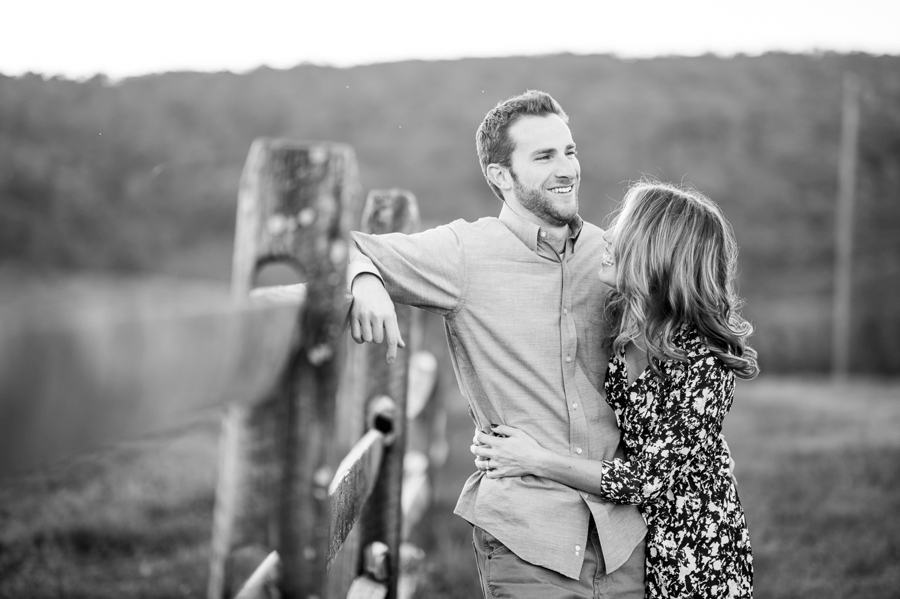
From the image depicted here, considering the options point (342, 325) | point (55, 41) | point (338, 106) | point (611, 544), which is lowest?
point (611, 544)

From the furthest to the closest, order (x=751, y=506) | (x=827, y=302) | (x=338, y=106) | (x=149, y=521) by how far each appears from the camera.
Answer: (x=338, y=106) < (x=827, y=302) < (x=751, y=506) < (x=149, y=521)

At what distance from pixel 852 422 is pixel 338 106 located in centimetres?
1611

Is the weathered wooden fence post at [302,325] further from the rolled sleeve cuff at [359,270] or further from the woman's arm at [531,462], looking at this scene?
the woman's arm at [531,462]

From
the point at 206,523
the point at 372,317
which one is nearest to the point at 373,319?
the point at 372,317

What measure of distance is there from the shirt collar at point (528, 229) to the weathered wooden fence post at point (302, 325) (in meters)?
0.97

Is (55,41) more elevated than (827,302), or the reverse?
(55,41)

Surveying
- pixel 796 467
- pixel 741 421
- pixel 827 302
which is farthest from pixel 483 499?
pixel 827 302

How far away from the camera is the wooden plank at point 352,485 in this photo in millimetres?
1623

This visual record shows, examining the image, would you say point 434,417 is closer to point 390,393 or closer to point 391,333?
point 390,393

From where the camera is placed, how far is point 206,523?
14.7 feet

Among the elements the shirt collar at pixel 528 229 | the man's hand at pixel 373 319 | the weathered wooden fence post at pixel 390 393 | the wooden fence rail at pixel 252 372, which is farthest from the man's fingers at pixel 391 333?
the weathered wooden fence post at pixel 390 393

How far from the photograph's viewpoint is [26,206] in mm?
19359

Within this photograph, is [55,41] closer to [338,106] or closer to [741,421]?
[741,421]

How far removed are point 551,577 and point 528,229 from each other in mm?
975
